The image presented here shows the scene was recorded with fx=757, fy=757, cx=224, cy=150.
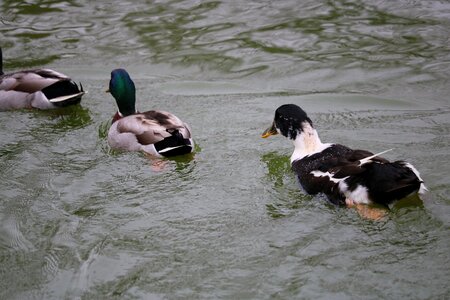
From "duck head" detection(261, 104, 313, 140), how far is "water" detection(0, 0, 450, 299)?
34 centimetres

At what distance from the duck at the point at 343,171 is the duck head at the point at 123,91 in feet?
7.03

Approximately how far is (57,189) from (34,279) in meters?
1.68

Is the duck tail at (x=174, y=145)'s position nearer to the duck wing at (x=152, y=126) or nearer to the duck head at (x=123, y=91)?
the duck wing at (x=152, y=126)

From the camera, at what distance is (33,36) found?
1280 centimetres

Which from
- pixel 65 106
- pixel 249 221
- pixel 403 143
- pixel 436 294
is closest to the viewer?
pixel 436 294

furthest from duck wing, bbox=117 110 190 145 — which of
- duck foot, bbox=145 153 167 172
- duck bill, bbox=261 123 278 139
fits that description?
duck bill, bbox=261 123 278 139

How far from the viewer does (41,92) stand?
998cm

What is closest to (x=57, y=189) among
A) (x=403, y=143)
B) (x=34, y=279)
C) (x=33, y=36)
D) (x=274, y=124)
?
(x=34, y=279)

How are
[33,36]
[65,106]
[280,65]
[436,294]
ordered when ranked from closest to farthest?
1. [436,294]
2. [65,106]
3. [280,65]
4. [33,36]

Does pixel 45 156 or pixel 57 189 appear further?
pixel 45 156

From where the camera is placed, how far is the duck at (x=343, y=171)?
255 inches

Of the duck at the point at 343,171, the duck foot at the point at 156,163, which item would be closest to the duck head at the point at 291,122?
the duck at the point at 343,171

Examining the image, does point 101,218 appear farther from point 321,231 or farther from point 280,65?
point 280,65

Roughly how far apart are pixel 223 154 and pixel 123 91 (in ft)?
6.12
